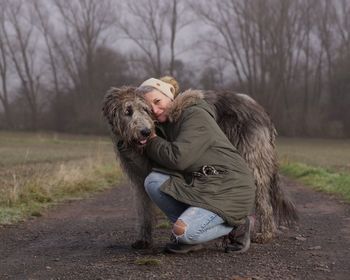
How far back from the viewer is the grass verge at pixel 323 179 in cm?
1013

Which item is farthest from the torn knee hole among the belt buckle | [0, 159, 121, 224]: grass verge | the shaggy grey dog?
[0, 159, 121, 224]: grass verge

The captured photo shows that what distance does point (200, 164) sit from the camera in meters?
4.54

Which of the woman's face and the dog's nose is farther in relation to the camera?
the woman's face

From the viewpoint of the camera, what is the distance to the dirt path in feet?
13.2

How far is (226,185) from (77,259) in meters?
1.45

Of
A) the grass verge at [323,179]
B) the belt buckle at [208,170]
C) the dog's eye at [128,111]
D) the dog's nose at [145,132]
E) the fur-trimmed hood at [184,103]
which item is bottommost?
the grass verge at [323,179]

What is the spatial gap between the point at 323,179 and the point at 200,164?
8851 mm

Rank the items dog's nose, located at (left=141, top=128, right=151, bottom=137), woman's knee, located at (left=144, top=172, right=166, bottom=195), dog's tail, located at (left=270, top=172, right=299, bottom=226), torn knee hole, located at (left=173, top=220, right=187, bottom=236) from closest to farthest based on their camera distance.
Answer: torn knee hole, located at (left=173, top=220, right=187, bottom=236) < dog's nose, located at (left=141, top=128, right=151, bottom=137) < woman's knee, located at (left=144, top=172, right=166, bottom=195) < dog's tail, located at (left=270, top=172, right=299, bottom=226)

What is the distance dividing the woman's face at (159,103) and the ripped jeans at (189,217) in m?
0.51

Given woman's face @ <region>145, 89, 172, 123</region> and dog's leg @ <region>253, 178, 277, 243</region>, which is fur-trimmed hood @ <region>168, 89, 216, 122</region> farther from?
dog's leg @ <region>253, 178, 277, 243</region>

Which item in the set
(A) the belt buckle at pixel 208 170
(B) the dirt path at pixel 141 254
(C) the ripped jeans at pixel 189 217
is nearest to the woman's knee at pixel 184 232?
(C) the ripped jeans at pixel 189 217

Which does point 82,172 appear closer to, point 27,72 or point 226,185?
point 226,185

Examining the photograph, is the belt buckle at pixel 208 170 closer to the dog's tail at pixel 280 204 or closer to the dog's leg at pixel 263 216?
the dog's leg at pixel 263 216

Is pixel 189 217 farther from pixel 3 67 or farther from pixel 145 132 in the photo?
pixel 3 67
